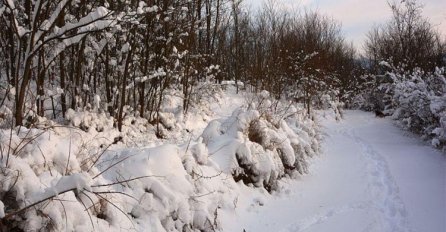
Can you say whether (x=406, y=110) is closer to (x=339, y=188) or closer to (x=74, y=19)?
(x=339, y=188)

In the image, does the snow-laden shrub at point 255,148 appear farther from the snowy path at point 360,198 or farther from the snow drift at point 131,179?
the snowy path at point 360,198

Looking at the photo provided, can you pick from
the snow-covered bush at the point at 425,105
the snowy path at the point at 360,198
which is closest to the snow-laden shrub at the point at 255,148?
the snowy path at the point at 360,198

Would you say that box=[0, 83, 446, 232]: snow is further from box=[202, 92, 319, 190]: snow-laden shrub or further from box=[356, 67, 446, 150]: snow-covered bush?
box=[356, 67, 446, 150]: snow-covered bush

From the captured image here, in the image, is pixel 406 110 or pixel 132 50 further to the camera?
pixel 406 110

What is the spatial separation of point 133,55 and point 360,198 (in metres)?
5.17

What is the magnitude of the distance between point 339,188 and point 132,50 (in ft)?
14.7

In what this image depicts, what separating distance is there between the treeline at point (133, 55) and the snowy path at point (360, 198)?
99.1 inches

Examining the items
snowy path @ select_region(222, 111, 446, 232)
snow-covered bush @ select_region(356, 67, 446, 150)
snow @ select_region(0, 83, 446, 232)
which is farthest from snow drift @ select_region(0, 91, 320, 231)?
snow-covered bush @ select_region(356, 67, 446, 150)

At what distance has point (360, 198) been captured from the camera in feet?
17.8

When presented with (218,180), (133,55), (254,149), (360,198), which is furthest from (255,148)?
(133,55)

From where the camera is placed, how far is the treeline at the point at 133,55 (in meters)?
3.96

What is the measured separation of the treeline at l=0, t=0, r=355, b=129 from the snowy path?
2.52 meters

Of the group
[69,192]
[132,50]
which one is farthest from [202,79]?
[69,192]

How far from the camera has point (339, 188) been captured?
5.96 m
